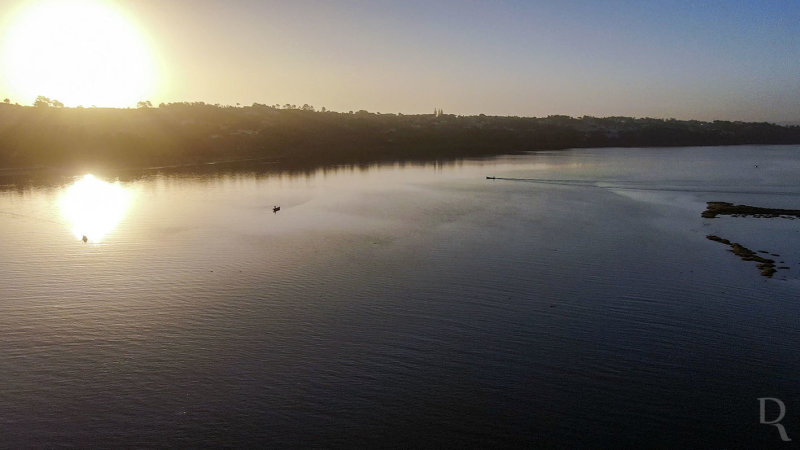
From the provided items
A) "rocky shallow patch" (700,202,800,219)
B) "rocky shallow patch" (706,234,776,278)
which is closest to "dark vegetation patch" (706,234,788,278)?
"rocky shallow patch" (706,234,776,278)

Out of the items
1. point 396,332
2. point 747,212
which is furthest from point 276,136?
point 396,332

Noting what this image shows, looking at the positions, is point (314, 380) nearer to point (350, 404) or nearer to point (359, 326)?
point (350, 404)

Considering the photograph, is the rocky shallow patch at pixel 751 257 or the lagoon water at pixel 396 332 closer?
the lagoon water at pixel 396 332

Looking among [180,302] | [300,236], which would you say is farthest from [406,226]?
[180,302]
